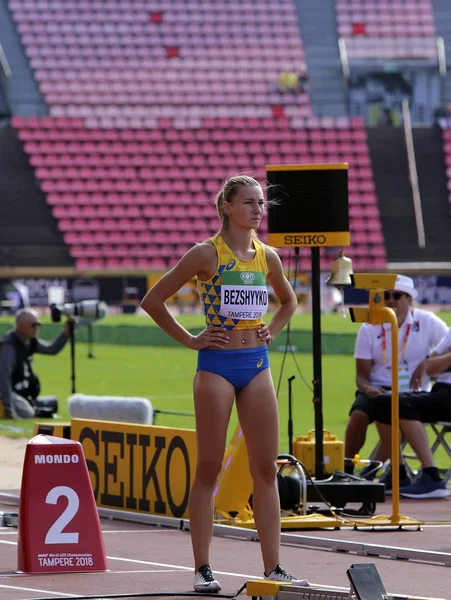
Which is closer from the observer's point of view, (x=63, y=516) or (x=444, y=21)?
(x=63, y=516)

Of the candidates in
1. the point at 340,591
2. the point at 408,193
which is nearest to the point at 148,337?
the point at 408,193

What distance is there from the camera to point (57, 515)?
6.98 meters

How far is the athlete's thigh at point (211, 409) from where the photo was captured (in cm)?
632

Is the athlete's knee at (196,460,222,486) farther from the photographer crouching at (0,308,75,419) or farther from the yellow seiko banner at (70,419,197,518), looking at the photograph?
the photographer crouching at (0,308,75,419)

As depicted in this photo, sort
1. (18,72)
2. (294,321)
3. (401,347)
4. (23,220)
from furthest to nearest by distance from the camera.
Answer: (18,72) → (23,220) → (294,321) → (401,347)

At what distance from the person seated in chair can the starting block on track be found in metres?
4.28

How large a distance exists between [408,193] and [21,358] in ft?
127

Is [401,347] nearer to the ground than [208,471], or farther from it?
farther from it

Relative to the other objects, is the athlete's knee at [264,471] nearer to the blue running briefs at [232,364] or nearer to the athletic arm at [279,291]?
the blue running briefs at [232,364]

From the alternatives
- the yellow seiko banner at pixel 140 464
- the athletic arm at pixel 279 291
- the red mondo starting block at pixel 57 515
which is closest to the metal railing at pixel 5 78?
the yellow seiko banner at pixel 140 464

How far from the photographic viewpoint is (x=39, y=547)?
22.7 ft

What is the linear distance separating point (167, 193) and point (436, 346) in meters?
44.8

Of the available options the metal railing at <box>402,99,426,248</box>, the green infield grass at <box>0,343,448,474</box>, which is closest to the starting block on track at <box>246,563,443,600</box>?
the green infield grass at <box>0,343,448,474</box>

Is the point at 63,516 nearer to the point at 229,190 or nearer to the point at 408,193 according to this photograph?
the point at 229,190
